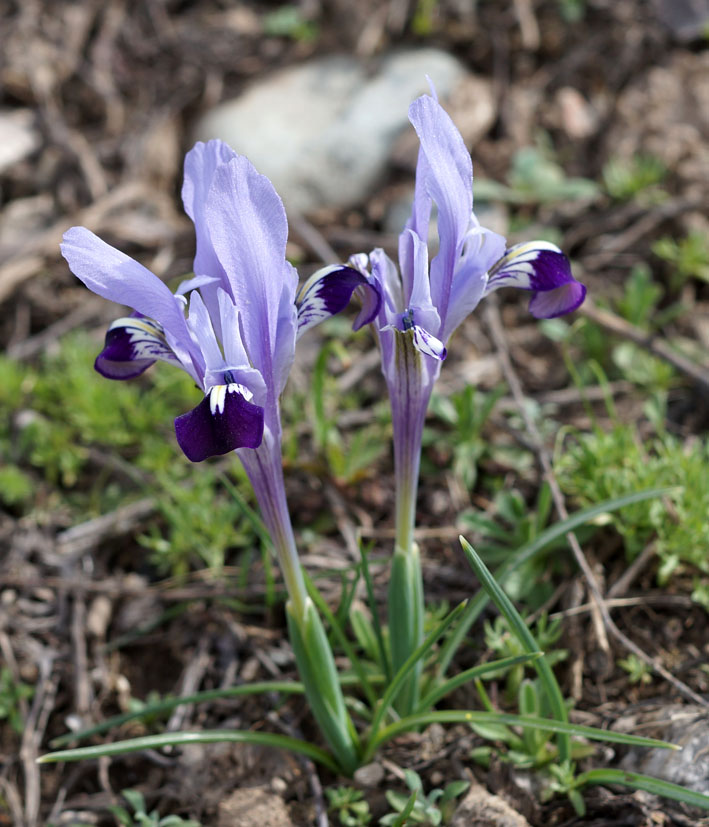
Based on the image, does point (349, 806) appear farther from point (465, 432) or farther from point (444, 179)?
point (444, 179)

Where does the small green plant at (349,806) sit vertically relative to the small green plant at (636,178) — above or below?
below

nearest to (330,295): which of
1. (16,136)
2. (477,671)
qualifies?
(477,671)

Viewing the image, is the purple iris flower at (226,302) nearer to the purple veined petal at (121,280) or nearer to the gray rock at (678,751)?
the purple veined petal at (121,280)

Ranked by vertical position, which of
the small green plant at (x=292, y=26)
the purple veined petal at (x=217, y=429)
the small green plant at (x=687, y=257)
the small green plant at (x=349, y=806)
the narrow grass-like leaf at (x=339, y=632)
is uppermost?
the small green plant at (x=292, y=26)

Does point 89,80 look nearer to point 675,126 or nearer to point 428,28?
point 428,28

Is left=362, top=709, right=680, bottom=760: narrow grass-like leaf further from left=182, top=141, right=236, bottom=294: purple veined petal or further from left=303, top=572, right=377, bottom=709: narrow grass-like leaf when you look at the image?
left=182, top=141, right=236, bottom=294: purple veined petal

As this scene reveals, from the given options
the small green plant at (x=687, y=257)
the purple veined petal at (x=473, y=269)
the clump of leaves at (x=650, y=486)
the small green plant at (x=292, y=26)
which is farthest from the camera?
the small green plant at (x=292, y=26)

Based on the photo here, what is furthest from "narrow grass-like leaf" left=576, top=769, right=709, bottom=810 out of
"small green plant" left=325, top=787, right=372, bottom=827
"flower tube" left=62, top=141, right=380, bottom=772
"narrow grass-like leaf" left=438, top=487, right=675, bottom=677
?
"flower tube" left=62, top=141, right=380, bottom=772

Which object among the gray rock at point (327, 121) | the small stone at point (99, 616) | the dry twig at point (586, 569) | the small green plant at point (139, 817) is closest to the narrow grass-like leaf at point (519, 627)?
the dry twig at point (586, 569)
